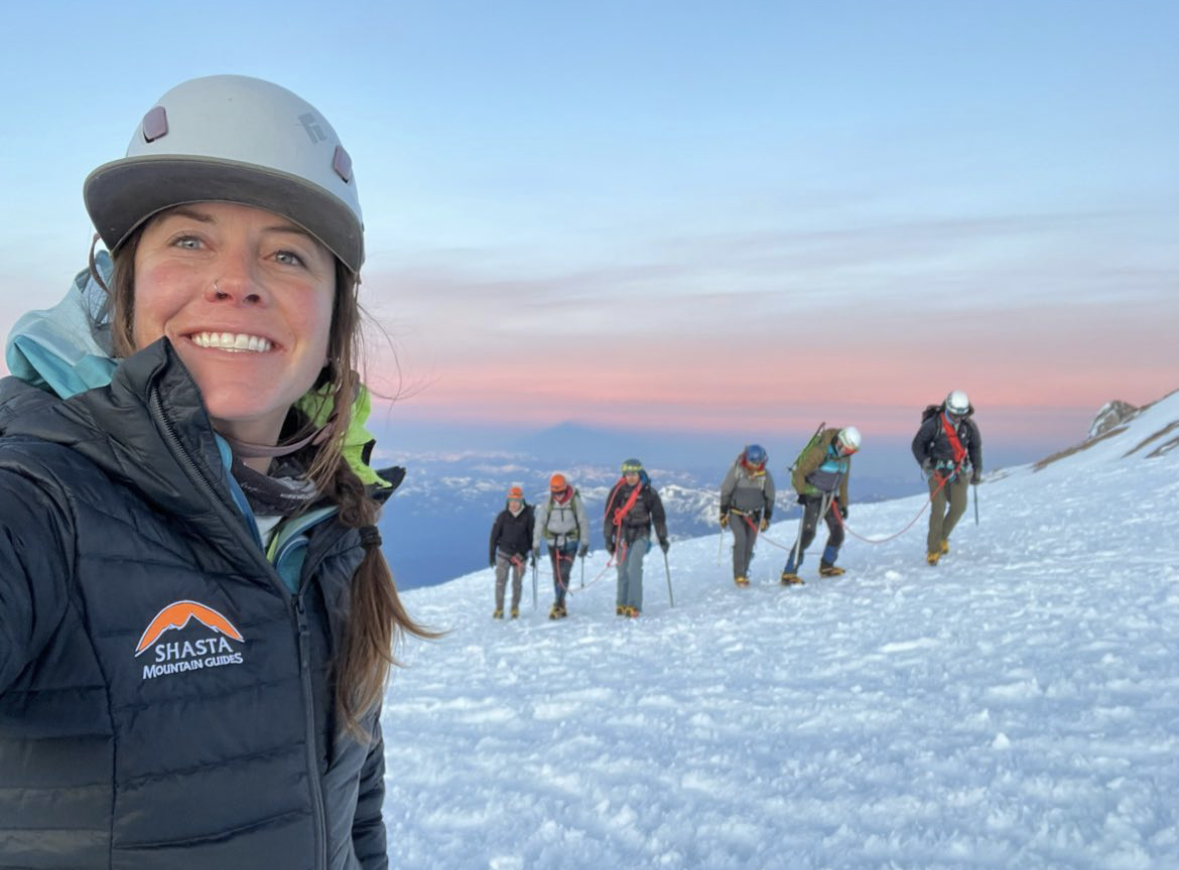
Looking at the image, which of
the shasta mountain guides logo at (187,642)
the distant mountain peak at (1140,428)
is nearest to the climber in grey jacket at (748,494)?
the shasta mountain guides logo at (187,642)

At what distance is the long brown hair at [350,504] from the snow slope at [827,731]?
1768mm

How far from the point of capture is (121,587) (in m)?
1.30

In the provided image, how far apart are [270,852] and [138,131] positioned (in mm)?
1626

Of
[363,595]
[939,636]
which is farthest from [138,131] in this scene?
[939,636]

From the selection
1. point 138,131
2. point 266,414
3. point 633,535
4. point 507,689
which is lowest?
point 507,689

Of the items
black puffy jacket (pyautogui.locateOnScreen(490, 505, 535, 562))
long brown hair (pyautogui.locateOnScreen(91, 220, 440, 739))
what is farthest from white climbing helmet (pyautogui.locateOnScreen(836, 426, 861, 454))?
long brown hair (pyautogui.locateOnScreen(91, 220, 440, 739))

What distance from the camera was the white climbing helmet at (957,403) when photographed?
495 inches

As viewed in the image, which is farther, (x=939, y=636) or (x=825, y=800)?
(x=939, y=636)

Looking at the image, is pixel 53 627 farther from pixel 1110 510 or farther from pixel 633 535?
pixel 1110 510

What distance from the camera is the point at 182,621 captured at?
1.39 meters

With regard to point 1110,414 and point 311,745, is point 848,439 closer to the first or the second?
point 311,745

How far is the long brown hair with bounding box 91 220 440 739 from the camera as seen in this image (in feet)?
5.82

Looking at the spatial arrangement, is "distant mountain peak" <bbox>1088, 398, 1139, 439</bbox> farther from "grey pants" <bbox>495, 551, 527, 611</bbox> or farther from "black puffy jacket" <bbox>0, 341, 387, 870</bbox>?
"black puffy jacket" <bbox>0, 341, 387, 870</bbox>

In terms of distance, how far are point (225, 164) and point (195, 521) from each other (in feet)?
2.58
